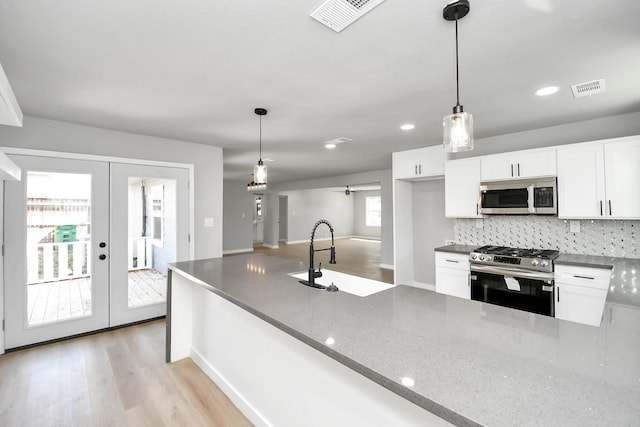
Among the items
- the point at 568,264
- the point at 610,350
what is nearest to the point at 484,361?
the point at 610,350

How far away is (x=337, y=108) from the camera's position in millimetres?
2979

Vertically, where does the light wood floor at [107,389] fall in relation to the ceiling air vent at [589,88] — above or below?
below

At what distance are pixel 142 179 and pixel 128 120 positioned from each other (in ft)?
2.89

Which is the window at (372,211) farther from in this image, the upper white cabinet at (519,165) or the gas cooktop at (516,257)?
the gas cooktop at (516,257)

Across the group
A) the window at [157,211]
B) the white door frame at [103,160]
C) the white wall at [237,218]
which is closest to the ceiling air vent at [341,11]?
the white door frame at [103,160]

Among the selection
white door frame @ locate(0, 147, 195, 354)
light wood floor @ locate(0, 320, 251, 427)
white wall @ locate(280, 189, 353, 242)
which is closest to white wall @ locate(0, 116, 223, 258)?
white door frame @ locate(0, 147, 195, 354)

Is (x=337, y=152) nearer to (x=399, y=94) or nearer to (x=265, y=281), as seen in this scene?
(x=399, y=94)

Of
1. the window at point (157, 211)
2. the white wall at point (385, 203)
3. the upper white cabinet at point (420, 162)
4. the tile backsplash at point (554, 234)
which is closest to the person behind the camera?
the tile backsplash at point (554, 234)

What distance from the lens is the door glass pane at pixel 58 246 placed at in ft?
10.6

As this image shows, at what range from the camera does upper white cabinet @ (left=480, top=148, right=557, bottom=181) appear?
132 inches

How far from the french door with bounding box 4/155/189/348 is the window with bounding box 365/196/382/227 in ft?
35.1

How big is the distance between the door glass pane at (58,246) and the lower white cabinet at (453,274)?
4378 millimetres

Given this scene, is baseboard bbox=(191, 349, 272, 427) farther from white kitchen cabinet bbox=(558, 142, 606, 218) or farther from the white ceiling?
white kitchen cabinet bbox=(558, 142, 606, 218)

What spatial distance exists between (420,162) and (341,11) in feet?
11.8
